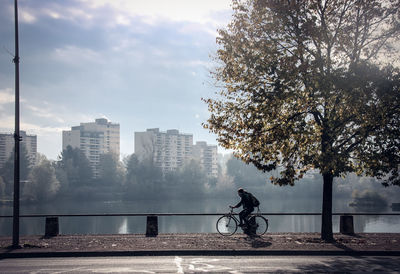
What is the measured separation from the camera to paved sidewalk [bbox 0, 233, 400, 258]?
13469 millimetres

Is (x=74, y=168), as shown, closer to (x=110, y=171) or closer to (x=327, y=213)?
(x=110, y=171)

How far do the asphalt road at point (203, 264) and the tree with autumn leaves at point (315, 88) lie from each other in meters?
3.69

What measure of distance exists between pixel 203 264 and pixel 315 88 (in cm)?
737

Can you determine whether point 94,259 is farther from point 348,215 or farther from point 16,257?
point 348,215

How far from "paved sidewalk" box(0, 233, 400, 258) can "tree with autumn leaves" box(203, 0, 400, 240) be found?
71.0 inches

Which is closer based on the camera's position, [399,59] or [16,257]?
[16,257]

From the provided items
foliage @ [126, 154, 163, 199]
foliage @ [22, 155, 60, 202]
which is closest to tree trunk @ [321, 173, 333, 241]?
foliage @ [22, 155, 60, 202]

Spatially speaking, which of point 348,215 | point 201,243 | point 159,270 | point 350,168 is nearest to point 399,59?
point 350,168

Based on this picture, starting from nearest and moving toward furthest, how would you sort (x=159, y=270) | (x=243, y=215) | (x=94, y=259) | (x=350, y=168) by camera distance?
(x=159, y=270) → (x=94, y=259) → (x=350, y=168) → (x=243, y=215)

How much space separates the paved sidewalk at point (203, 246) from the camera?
13.5 metres

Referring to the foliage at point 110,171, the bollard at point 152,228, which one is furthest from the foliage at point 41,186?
the bollard at point 152,228

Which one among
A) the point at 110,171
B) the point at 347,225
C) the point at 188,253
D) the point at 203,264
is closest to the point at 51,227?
the point at 188,253

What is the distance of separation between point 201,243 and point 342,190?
406ft

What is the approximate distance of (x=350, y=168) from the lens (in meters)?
15.8
